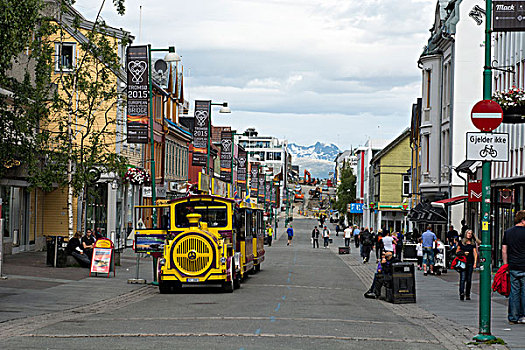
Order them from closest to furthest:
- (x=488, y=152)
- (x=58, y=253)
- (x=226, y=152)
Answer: (x=488, y=152), (x=58, y=253), (x=226, y=152)

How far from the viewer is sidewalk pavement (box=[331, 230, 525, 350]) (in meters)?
14.8

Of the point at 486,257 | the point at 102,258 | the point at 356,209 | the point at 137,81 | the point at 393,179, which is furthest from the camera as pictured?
the point at 356,209

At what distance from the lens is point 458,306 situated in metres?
20.6

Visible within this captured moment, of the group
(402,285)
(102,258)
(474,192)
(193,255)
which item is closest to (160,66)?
(474,192)

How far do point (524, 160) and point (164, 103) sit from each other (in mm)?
35654

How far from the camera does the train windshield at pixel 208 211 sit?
24344 mm

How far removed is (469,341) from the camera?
13.8 meters

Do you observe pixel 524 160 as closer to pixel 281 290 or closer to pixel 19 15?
pixel 281 290

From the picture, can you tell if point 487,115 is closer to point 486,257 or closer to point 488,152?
point 488,152

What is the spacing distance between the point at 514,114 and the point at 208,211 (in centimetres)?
882

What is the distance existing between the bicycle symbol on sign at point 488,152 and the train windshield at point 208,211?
12.4 meters

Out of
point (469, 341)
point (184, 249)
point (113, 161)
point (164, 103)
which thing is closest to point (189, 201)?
point (184, 249)

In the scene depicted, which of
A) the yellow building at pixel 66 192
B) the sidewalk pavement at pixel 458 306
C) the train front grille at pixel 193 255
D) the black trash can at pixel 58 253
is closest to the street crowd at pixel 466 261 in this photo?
the sidewalk pavement at pixel 458 306

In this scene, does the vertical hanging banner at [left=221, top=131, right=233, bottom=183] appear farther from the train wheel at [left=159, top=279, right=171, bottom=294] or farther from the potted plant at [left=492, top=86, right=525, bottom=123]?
the potted plant at [left=492, top=86, right=525, bottom=123]
